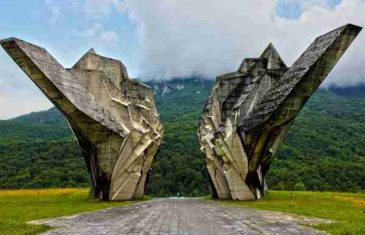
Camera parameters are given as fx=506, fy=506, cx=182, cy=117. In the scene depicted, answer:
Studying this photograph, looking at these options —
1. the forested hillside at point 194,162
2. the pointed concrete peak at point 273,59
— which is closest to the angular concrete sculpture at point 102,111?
the pointed concrete peak at point 273,59

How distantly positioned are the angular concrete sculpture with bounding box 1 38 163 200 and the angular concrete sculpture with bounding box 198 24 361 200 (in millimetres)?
6329

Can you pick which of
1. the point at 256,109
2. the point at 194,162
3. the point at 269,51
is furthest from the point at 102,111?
the point at 194,162

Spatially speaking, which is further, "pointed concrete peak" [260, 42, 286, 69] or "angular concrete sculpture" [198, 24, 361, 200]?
→ "pointed concrete peak" [260, 42, 286, 69]

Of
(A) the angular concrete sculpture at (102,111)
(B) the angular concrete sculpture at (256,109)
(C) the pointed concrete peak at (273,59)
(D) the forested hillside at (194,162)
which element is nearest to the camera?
(B) the angular concrete sculpture at (256,109)

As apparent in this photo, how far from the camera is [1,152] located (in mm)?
76500

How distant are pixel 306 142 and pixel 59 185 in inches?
1644

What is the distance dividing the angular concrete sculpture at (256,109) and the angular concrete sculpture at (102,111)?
6.33m

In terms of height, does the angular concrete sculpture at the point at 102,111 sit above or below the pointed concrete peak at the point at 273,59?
below

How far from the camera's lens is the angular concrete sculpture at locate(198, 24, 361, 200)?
28.2 m

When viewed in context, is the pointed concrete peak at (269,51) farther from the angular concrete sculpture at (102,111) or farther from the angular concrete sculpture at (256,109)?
the angular concrete sculpture at (102,111)

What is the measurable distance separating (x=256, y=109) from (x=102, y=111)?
10.7 metres

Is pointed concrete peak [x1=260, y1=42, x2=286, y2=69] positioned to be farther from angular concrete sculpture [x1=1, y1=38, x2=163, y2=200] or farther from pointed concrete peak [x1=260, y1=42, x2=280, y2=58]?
angular concrete sculpture [x1=1, y1=38, x2=163, y2=200]

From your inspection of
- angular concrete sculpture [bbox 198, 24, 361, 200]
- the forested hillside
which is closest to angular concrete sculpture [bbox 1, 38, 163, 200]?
angular concrete sculpture [bbox 198, 24, 361, 200]

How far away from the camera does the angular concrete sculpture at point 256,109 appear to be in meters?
28.2
